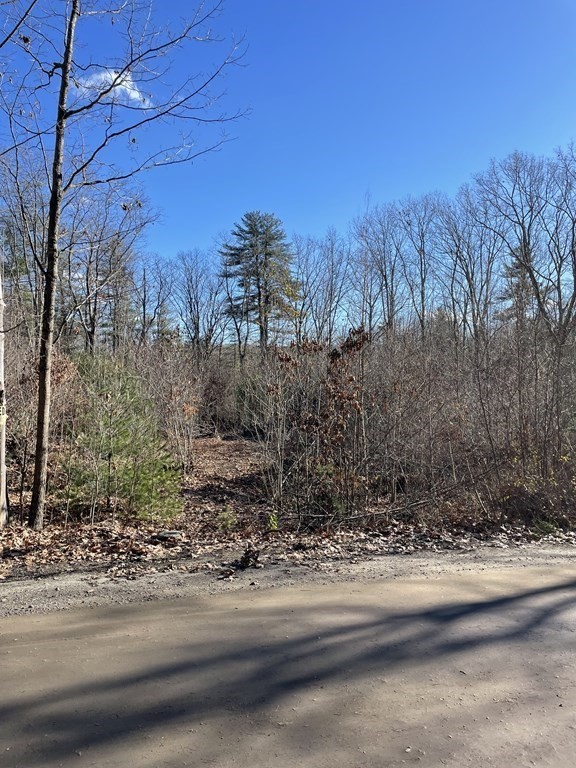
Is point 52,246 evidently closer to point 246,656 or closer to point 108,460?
point 108,460

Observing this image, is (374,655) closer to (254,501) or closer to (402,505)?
(402,505)

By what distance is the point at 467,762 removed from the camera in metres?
2.61

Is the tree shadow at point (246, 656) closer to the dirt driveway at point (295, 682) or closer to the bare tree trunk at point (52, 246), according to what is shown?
the dirt driveway at point (295, 682)

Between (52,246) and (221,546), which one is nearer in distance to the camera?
(221,546)

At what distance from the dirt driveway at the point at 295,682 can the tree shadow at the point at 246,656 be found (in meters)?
0.01

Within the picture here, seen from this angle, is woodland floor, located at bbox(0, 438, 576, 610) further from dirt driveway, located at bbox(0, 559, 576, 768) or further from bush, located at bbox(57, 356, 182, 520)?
dirt driveway, located at bbox(0, 559, 576, 768)

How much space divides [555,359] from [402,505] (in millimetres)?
4891

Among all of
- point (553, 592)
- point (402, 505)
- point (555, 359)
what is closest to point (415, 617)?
point (553, 592)

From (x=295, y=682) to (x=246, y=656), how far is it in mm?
463

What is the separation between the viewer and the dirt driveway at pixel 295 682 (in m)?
2.69

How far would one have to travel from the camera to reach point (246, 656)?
3.64 meters

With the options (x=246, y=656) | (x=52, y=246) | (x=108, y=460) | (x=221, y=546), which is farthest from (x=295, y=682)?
(x=108, y=460)

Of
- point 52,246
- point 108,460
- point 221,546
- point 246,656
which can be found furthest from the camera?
point 108,460

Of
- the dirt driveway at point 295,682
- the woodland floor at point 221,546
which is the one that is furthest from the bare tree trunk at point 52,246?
the dirt driveway at point 295,682
